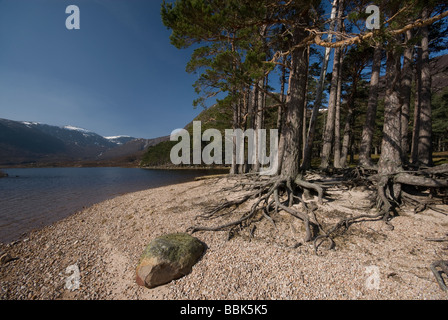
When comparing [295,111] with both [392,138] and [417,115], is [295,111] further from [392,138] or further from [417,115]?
[417,115]

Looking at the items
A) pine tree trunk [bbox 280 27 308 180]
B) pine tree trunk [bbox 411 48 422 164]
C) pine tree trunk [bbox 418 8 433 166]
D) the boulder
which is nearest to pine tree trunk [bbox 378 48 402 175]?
pine tree trunk [bbox 280 27 308 180]

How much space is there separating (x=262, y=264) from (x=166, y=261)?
6.46 feet

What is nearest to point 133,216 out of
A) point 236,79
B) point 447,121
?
point 236,79

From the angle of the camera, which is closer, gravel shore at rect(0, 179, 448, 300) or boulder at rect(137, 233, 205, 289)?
gravel shore at rect(0, 179, 448, 300)

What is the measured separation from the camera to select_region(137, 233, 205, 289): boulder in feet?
10.9

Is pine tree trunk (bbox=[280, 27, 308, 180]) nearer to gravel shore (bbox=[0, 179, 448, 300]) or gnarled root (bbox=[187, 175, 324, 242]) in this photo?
gnarled root (bbox=[187, 175, 324, 242])

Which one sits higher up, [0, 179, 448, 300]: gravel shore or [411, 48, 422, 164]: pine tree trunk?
[411, 48, 422, 164]: pine tree trunk

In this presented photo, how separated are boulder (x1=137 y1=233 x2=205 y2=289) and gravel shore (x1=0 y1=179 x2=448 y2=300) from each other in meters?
0.15

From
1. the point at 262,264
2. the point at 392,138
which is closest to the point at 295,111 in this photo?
the point at 392,138

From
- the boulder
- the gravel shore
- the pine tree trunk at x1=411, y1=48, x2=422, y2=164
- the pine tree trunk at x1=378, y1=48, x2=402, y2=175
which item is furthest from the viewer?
the pine tree trunk at x1=411, y1=48, x2=422, y2=164

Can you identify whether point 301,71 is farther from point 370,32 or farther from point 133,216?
point 133,216

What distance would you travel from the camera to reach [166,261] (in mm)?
3453
